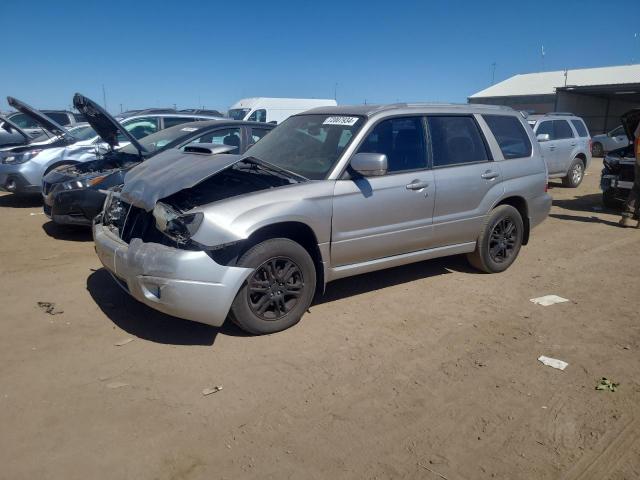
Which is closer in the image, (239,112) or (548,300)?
(548,300)

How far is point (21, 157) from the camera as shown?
29.3 feet

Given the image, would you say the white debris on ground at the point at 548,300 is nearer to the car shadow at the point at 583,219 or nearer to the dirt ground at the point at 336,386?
the dirt ground at the point at 336,386

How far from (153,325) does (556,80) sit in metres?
45.6

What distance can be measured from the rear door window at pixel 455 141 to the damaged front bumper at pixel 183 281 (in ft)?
8.03

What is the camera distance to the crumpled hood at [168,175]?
388 cm

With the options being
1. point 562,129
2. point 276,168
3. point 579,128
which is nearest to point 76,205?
point 276,168

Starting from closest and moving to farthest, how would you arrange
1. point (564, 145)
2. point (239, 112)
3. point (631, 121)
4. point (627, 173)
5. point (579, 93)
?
point (631, 121) → point (627, 173) → point (564, 145) → point (239, 112) → point (579, 93)

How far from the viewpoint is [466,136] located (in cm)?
546

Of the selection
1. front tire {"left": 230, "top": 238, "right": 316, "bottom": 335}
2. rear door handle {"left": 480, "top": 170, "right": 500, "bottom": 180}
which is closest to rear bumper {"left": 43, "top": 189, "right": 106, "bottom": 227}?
front tire {"left": 230, "top": 238, "right": 316, "bottom": 335}

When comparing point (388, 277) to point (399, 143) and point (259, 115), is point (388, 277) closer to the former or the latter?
point (399, 143)

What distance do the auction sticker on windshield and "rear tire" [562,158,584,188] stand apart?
10335 millimetres

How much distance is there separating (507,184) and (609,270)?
1.76 m

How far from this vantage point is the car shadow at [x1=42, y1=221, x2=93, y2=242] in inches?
281

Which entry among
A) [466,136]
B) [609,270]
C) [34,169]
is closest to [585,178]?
[609,270]
